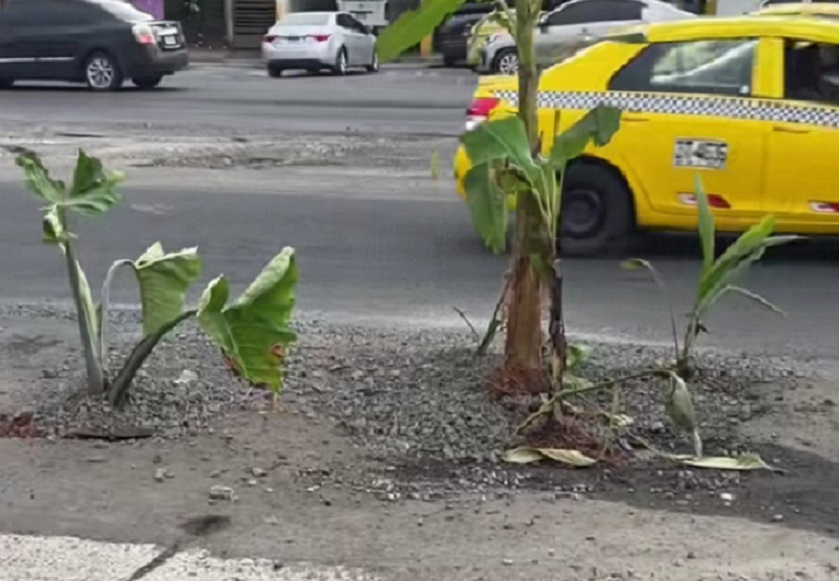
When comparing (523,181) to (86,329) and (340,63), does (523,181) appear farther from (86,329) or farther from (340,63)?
(340,63)

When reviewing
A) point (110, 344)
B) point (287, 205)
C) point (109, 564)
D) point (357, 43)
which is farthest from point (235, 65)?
point (109, 564)

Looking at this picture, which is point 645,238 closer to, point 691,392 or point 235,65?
point 691,392

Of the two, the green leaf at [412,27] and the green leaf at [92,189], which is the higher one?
the green leaf at [412,27]

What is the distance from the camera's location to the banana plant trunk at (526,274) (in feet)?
21.3

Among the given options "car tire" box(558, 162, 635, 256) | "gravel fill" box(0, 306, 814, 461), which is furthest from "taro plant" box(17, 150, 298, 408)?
"car tire" box(558, 162, 635, 256)

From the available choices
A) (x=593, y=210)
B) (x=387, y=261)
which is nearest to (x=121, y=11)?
(x=387, y=261)

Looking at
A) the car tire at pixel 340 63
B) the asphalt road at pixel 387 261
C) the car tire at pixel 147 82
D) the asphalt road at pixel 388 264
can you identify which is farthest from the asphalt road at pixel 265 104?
the asphalt road at pixel 388 264

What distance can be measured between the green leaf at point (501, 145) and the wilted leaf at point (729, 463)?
127 centimetres

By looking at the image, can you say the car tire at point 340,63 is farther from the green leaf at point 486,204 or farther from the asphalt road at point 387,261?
the green leaf at point 486,204

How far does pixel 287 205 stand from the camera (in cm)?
1329

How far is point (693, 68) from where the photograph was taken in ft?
34.1

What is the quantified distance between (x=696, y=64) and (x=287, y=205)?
13.8 feet

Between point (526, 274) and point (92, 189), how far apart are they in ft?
6.04

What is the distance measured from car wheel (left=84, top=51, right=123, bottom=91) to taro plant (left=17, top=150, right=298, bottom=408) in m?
20.3
